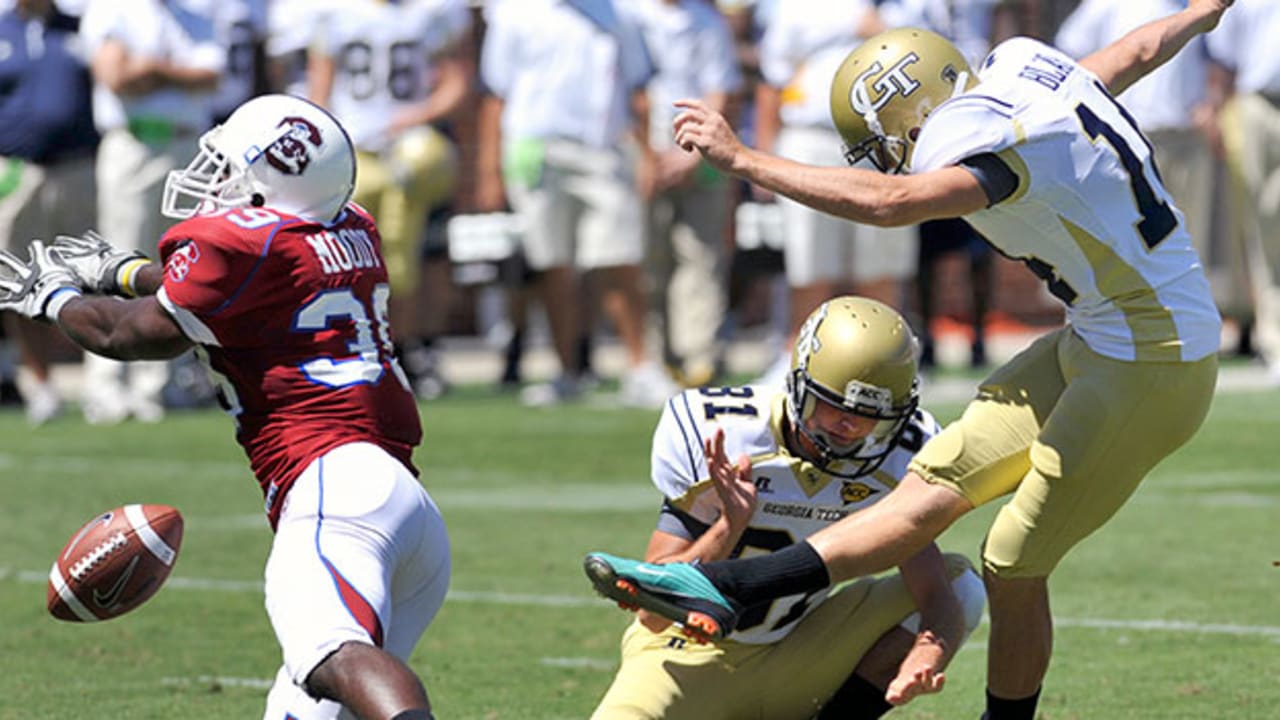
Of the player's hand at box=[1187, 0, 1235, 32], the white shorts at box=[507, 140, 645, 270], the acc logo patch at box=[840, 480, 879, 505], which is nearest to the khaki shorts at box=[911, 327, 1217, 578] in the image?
the acc logo patch at box=[840, 480, 879, 505]

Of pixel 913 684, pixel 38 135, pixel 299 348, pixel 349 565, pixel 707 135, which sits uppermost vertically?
pixel 707 135

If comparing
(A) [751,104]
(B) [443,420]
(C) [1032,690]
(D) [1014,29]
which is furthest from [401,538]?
(D) [1014,29]

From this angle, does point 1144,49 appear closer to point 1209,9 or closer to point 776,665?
point 1209,9

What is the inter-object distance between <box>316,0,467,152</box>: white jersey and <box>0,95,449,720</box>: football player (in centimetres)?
769

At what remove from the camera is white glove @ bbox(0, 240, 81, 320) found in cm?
480

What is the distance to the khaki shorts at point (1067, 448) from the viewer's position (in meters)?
4.79

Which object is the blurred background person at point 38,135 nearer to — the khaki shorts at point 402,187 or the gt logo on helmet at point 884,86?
the khaki shorts at point 402,187

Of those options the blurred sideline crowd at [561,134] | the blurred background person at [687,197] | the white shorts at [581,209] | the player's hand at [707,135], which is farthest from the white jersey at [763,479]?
the blurred background person at [687,197]

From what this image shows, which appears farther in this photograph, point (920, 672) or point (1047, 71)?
point (1047, 71)

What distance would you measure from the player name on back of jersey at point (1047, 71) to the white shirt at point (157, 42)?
25.7ft

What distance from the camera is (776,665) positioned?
5.03 m

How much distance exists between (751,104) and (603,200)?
506 centimetres

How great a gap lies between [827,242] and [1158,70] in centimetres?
200

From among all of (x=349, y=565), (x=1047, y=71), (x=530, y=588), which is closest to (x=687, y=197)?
(x=530, y=588)
